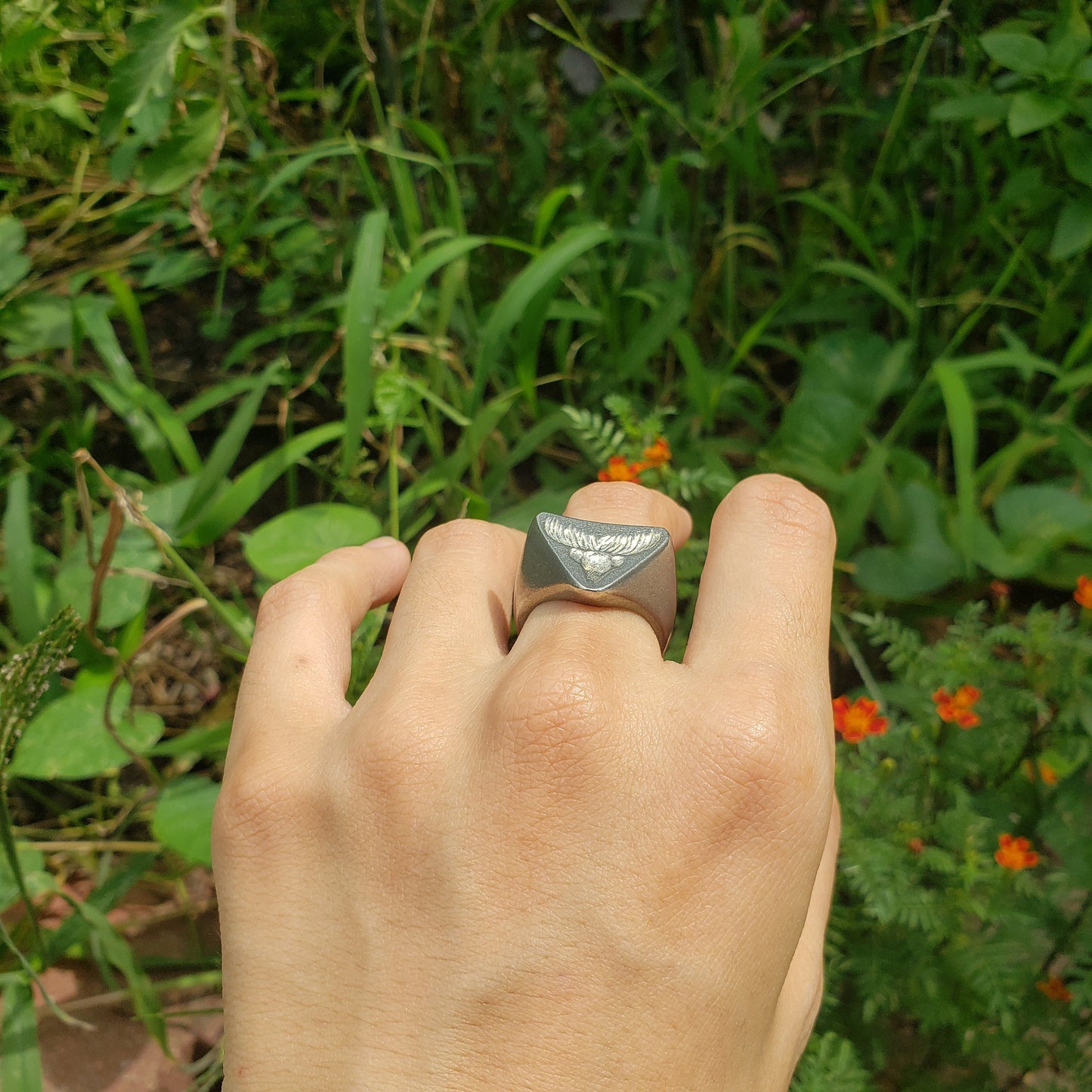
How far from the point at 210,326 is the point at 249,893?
1715 millimetres

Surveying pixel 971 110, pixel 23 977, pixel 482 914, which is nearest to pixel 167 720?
pixel 23 977

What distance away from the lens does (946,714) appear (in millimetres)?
1478

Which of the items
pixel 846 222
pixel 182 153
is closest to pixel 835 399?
pixel 846 222

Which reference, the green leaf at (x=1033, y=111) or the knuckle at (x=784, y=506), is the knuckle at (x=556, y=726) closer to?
the knuckle at (x=784, y=506)

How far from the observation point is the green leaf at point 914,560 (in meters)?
2.01

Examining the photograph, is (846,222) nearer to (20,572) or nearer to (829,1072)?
(829,1072)

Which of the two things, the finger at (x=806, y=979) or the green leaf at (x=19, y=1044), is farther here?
the green leaf at (x=19, y=1044)

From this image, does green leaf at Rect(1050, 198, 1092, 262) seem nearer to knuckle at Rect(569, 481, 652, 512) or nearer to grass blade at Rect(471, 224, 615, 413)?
grass blade at Rect(471, 224, 615, 413)

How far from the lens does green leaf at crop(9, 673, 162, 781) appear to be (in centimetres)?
170

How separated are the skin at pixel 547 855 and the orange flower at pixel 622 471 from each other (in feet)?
1.22

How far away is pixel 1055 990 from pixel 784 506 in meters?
1.05

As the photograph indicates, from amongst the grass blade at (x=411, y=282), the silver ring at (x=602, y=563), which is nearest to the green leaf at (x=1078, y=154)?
the grass blade at (x=411, y=282)

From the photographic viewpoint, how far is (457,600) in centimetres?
128

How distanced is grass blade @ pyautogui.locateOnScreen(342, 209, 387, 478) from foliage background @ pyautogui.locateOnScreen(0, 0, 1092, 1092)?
0.01m
